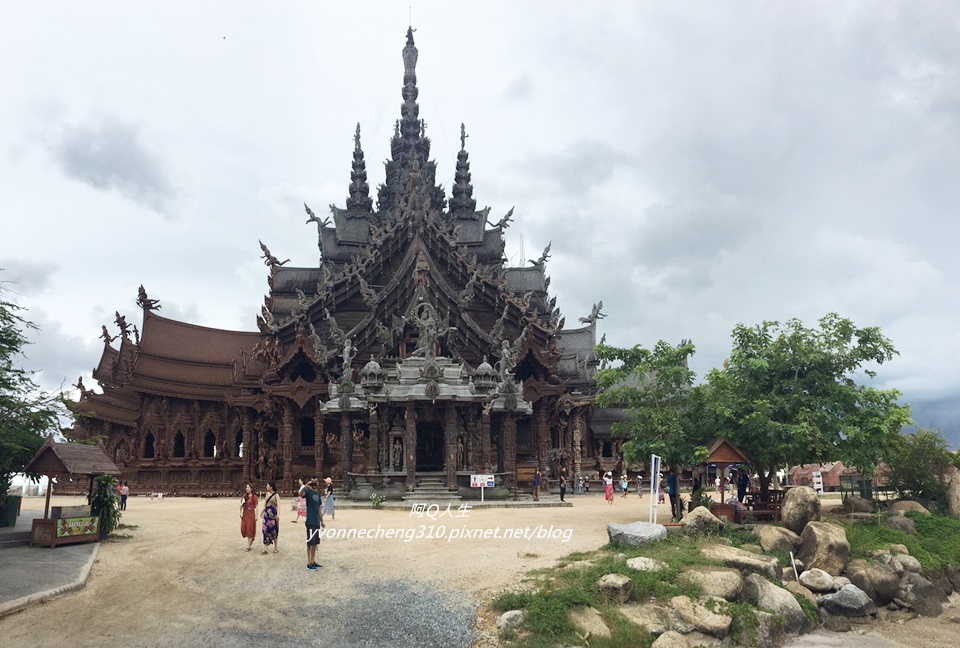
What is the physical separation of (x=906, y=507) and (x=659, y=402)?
8.38 m

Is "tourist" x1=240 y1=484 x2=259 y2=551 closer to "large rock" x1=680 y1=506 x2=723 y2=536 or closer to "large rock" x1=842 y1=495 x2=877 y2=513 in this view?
"large rock" x1=680 y1=506 x2=723 y2=536

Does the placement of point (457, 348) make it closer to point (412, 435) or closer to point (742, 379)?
point (412, 435)

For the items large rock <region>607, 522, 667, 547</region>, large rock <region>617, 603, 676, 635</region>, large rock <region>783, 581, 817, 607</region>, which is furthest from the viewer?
large rock <region>607, 522, 667, 547</region>

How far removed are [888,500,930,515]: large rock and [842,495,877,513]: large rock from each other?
1.90ft

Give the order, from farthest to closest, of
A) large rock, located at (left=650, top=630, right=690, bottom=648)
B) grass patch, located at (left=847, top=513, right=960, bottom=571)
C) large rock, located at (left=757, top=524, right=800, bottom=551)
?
grass patch, located at (left=847, top=513, right=960, bottom=571) < large rock, located at (left=757, top=524, right=800, bottom=551) < large rock, located at (left=650, top=630, right=690, bottom=648)

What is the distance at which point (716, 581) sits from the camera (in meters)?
14.4

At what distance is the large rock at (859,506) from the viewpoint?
23672 millimetres

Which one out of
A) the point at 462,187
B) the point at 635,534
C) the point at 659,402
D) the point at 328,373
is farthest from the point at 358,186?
the point at 635,534

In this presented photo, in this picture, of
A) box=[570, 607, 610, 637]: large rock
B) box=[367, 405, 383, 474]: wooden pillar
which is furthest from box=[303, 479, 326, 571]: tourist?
box=[367, 405, 383, 474]: wooden pillar

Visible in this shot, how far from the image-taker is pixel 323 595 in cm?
1330

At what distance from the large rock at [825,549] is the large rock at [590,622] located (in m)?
7.85

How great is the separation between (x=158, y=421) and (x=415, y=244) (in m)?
18.2

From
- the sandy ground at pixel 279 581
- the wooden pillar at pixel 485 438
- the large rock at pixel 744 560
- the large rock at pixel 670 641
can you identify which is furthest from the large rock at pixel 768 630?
the wooden pillar at pixel 485 438

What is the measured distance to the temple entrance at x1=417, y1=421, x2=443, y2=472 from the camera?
109 ft
